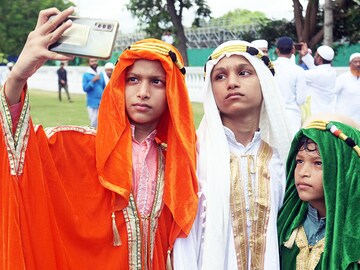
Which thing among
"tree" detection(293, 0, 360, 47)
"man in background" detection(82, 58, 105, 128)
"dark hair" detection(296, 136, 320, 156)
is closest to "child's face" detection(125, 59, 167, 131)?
"dark hair" detection(296, 136, 320, 156)

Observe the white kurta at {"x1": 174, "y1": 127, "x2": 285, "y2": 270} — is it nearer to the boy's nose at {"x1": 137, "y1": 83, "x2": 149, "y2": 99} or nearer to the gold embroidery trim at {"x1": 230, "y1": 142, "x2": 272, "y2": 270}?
the gold embroidery trim at {"x1": 230, "y1": 142, "x2": 272, "y2": 270}

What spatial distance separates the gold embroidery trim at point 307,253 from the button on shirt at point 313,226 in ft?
0.09

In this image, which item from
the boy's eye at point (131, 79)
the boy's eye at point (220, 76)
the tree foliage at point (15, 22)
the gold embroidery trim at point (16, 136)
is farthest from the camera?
the tree foliage at point (15, 22)

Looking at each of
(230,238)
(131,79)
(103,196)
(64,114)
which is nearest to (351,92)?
(230,238)

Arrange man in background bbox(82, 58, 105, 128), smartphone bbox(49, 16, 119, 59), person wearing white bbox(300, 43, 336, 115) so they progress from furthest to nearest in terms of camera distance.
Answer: man in background bbox(82, 58, 105, 128) → person wearing white bbox(300, 43, 336, 115) → smartphone bbox(49, 16, 119, 59)

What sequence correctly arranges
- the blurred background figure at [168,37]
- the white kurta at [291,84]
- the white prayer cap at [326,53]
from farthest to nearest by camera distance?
the blurred background figure at [168,37] → the white prayer cap at [326,53] → the white kurta at [291,84]

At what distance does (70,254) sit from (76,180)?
0.36m

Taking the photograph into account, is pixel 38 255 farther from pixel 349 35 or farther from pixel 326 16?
pixel 349 35

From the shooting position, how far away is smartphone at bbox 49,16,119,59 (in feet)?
7.28

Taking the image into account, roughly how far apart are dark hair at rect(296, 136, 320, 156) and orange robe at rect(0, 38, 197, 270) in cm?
55

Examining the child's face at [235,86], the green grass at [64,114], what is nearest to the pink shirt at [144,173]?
the child's face at [235,86]

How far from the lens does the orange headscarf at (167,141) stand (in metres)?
2.62

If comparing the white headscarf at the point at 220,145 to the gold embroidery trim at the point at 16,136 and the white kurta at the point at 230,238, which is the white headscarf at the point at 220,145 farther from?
the gold embroidery trim at the point at 16,136

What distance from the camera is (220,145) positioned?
9.13 feet
